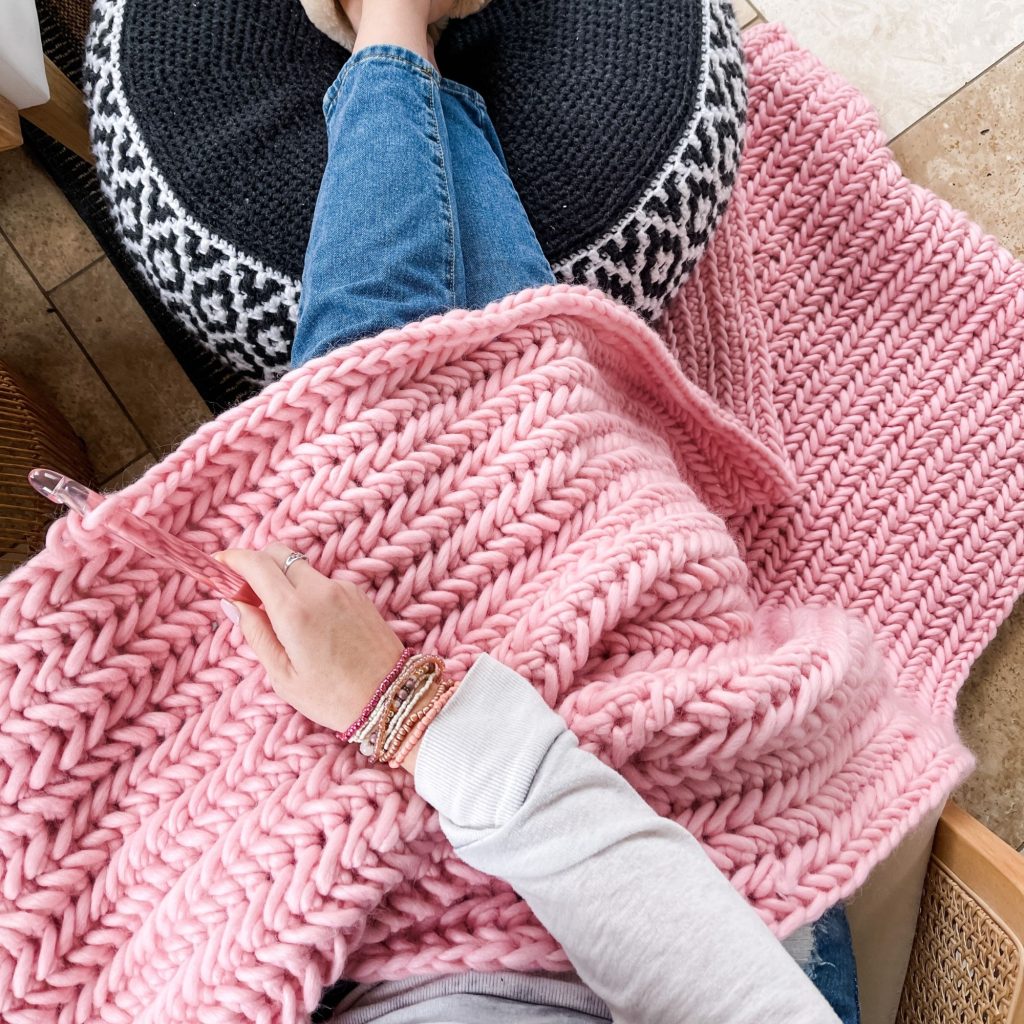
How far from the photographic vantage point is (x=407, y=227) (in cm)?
71

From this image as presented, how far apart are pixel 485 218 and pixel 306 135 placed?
0.25 metres

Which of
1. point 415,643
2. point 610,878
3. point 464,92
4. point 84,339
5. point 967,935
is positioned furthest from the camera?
point 84,339

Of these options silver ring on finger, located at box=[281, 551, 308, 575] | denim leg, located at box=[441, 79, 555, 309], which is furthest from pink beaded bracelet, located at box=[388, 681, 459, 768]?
denim leg, located at box=[441, 79, 555, 309]

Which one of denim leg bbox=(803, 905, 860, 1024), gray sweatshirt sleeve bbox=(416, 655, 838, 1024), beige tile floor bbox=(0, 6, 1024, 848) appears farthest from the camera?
beige tile floor bbox=(0, 6, 1024, 848)

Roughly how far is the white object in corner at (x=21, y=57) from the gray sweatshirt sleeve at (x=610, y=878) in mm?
761

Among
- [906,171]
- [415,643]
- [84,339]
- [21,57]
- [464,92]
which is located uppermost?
[906,171]

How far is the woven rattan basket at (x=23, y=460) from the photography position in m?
0.81

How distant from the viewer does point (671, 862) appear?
513mm

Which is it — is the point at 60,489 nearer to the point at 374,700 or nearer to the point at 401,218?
the point at 374,700

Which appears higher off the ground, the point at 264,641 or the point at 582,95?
the point at 582,95

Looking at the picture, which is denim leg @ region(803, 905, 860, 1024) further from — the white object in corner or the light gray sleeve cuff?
the white object in corner

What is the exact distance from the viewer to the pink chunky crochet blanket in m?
0.55

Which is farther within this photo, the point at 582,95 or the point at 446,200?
the point at 582,95

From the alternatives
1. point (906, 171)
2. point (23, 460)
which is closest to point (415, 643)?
point (23, 460)
